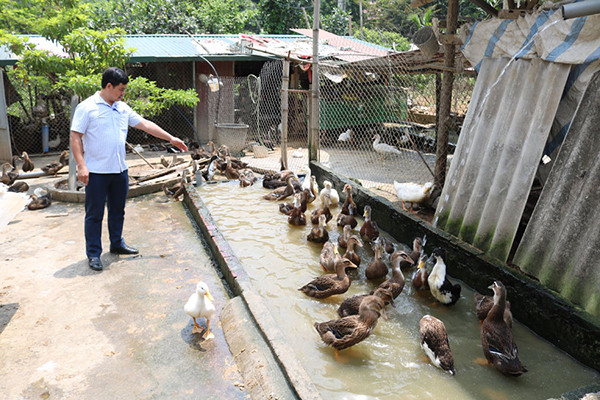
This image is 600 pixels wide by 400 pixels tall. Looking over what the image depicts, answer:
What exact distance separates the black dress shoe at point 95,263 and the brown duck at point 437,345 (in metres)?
4.12

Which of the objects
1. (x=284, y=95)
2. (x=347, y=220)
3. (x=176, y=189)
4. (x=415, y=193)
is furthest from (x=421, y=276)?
(x=284, y=95)

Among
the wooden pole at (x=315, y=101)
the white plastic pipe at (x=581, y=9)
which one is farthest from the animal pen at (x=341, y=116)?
the white plastic pipe at (x=581, y=9)

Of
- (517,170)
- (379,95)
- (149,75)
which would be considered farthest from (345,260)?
(149,75)

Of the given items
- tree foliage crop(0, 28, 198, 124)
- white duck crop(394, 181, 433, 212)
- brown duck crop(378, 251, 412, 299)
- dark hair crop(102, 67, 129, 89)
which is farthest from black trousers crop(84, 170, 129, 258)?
white duck crop(394, 181, 433, 212)

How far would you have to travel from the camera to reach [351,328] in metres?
4.16

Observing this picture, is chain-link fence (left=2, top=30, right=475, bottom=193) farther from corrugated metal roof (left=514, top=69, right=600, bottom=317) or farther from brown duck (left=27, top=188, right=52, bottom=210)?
corrugated metal roof (left=514, top=69, right=600, bottom=317)

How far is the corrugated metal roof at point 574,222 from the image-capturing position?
13.6 feet

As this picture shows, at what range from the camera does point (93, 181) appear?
5754 millimetres

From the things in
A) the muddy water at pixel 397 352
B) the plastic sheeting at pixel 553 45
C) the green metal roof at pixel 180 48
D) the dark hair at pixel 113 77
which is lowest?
the muddy water at pixel 397 352

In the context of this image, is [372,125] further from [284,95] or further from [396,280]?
[396,280]

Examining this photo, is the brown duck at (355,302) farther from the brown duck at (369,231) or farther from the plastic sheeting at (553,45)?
the plastic sheeting at (553,45)

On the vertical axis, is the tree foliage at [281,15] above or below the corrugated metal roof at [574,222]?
above

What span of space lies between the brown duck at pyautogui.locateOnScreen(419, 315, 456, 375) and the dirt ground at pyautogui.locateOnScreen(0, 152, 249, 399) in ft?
5.55

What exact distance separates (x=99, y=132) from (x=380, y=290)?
3929 mm
